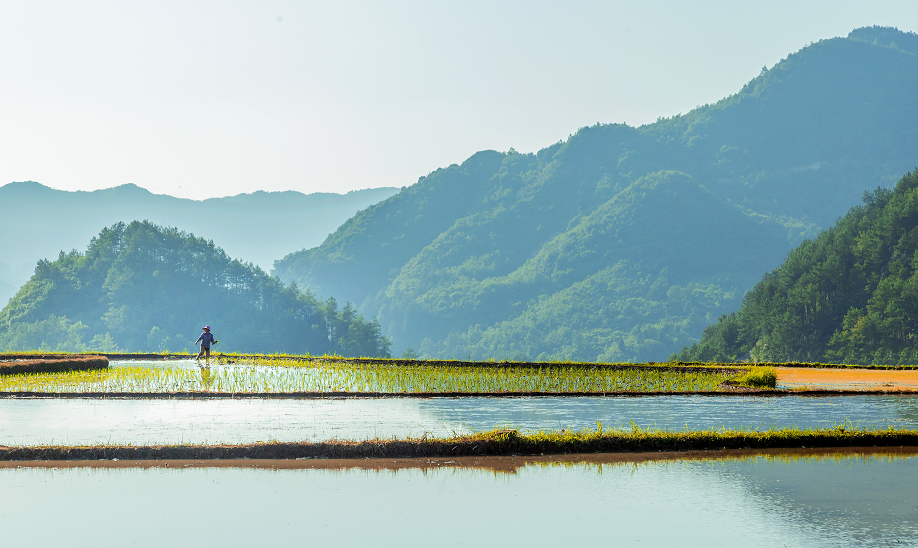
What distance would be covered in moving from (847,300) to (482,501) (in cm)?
8165

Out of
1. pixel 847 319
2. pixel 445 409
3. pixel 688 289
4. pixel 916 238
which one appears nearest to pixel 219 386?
pixel 445 409

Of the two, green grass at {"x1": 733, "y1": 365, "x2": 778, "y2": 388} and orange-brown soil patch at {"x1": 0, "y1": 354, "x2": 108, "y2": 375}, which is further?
orange-brown soil patch at {"x1": 0, "y1": 354, "x2": 108, "y2": 375}

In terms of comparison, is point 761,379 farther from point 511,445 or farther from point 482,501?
point 482,501

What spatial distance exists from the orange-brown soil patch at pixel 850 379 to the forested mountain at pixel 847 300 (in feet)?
145

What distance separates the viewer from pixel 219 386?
20.5 m

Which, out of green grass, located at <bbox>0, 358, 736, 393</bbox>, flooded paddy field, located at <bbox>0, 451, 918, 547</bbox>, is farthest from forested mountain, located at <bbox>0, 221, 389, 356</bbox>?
flooded paddy field, located at <bbox>0, 451, 918, 547</bbox>

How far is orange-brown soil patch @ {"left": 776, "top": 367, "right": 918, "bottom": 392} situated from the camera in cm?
2191

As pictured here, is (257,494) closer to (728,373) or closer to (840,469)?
(840,469)

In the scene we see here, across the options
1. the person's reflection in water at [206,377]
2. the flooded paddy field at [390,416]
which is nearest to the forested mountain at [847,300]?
A: the flooded paddy field at [390,416]

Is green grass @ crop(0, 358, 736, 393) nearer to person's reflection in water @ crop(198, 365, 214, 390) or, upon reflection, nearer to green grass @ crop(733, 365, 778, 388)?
person's reflection in water @ crop(198, 365, 214, 390)

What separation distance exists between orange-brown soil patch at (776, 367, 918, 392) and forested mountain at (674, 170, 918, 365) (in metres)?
44.2

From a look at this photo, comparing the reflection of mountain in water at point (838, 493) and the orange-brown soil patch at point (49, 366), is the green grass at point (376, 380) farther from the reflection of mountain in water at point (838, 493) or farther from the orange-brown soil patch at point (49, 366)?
the reflection of mountain in water at point (838, 493)

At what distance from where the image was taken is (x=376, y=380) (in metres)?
22.7

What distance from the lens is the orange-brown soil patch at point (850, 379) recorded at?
2191 cm
